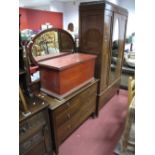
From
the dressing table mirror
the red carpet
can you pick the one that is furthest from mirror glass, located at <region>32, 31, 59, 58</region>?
the red carpet

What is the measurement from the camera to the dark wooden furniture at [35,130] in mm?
1173

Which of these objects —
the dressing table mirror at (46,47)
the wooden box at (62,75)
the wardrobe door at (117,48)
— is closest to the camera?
the wooden box at (62,75)

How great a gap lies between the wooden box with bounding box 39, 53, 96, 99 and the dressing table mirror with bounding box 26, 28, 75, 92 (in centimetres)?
10

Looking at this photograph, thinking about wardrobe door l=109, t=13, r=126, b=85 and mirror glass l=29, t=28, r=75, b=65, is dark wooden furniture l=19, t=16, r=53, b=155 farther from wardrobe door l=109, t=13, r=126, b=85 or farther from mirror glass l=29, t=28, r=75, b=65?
wardrobe door l=109, t=13, r=126, b=85

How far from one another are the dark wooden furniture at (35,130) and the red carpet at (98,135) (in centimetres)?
44

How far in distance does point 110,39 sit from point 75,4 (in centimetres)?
550

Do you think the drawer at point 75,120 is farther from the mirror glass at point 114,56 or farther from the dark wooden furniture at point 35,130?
the mirror glass at point 114,56

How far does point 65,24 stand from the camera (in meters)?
7.60

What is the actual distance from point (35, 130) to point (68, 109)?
47 cm

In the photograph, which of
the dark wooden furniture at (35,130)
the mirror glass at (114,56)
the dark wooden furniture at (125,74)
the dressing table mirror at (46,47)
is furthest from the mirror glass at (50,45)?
the dark wooden furniture at (125,74)
